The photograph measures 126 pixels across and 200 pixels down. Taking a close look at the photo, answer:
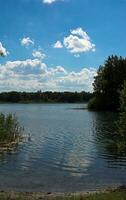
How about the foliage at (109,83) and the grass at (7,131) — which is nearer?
the grass at (7,131)

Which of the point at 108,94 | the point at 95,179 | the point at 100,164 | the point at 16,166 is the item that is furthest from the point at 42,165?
the point at 108,94

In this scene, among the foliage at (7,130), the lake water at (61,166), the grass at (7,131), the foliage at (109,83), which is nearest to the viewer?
the lake water at (61,166)

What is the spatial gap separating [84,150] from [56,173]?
1104 cm

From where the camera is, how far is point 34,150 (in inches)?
1462

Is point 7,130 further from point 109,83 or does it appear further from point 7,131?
point 109,83

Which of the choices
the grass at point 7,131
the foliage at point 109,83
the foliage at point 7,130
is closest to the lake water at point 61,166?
the grass at point 7,131

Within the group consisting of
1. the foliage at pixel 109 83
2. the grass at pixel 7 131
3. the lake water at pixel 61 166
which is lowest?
the lake water at pixel 61 166

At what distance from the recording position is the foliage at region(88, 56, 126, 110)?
11631 cm

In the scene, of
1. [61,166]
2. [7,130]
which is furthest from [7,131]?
[61,166]

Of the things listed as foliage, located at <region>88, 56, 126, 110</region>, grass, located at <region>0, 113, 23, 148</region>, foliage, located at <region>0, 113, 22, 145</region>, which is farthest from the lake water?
foliage, located at <region>88, 56, 126, 110</region>

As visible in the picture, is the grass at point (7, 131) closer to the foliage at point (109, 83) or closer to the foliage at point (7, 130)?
the foliage at point (7, 130)

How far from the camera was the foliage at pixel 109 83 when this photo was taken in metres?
116

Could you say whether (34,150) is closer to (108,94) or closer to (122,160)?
(122,160)

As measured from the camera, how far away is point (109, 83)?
116938mm
